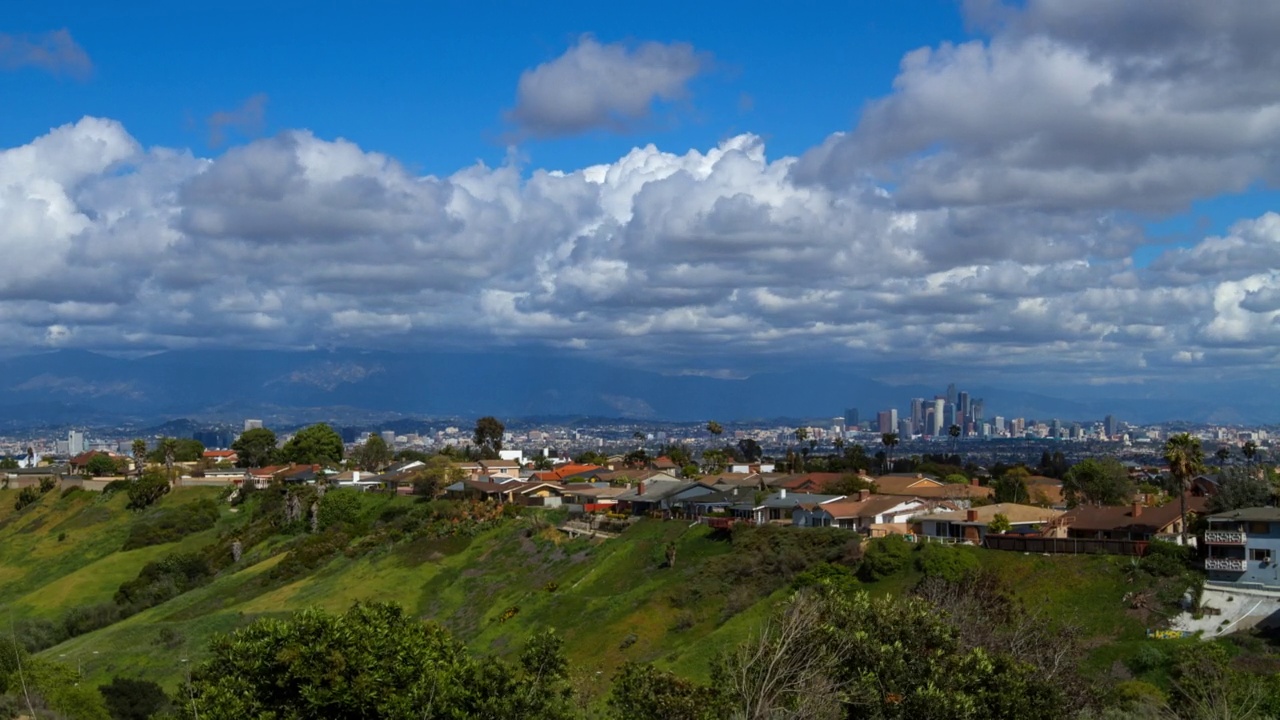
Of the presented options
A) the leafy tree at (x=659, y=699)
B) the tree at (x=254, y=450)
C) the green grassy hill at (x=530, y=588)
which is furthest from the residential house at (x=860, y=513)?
the tree at (x=254, y=450)

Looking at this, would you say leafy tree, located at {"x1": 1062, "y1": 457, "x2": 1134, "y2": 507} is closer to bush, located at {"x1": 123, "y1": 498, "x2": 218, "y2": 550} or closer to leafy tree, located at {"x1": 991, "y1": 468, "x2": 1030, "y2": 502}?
leafy tree, located at {"x1": 991, "y1": 468, "x2": 1030, "y2": 502}

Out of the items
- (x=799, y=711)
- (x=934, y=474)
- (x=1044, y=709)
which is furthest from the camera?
(x=934, y=474)

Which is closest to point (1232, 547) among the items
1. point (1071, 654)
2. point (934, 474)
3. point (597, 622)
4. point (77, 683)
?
point (1071, 654)

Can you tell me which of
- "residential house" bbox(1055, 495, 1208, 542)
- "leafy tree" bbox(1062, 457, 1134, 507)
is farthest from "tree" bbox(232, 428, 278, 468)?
"residential house" bbox(1055, 495, 1208, 542)

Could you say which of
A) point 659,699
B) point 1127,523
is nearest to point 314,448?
point 1127,523

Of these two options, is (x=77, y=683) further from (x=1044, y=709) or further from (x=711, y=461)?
(x=711, y=461)

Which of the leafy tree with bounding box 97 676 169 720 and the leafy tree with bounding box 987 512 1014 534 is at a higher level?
the leafy tree with bounding box 987 512 1014 534
